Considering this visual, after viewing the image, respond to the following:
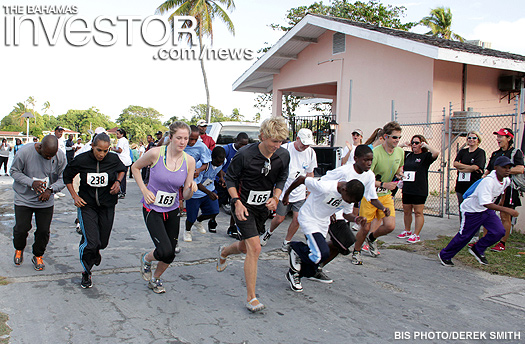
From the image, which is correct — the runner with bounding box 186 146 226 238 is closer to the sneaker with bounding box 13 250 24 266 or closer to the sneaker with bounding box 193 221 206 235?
the sneaker with bounding box 193 221 206 235

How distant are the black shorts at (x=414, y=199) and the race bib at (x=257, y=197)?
4005 mm

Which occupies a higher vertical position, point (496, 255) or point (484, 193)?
point (484, 193)

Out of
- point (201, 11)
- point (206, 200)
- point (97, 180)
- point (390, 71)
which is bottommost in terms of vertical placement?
point (206, 200)

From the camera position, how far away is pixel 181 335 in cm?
358

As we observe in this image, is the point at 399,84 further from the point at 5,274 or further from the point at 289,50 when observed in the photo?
the point at 5,274

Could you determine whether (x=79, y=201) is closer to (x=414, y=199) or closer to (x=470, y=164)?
(x=414, y=199)

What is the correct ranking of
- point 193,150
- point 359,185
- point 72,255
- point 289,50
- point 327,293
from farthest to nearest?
point 289,50 < point 193,150 < point 72,255 < point 327,293 < point 359,185

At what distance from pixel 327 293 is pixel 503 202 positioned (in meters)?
3.93

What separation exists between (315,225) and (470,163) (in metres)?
4.20

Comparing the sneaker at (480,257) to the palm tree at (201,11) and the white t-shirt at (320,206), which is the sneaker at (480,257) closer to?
the white t-shirt at (320,206)

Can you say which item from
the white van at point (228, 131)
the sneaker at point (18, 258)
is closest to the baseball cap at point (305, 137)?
the sneaker at point (18, 258)

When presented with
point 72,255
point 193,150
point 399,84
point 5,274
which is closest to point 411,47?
point 399,84

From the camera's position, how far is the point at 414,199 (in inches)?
297

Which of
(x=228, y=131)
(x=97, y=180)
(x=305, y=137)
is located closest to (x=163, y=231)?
(x=97, y=180)
